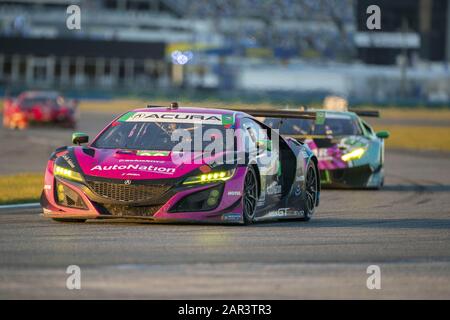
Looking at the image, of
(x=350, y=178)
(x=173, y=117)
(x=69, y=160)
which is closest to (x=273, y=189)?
(x=173, y=117)

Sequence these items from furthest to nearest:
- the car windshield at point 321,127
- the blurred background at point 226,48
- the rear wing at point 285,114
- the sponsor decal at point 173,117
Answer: the blurred background at point 226,48 → the car windshield at point 321,127 → the rear wing at point 285,114 → the sponsor decal at point 173,117

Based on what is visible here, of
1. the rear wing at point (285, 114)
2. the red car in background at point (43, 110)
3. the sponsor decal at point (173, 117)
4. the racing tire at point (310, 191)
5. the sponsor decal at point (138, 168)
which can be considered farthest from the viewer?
the red car in background at point (43, 110)

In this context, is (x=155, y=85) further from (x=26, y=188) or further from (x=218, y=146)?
(x=218, y=146)

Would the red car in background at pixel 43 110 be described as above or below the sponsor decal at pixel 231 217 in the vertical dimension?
below

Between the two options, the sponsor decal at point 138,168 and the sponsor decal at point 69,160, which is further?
the sponsor decal at point 69,160

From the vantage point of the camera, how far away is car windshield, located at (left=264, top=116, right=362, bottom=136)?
2061 centimetres

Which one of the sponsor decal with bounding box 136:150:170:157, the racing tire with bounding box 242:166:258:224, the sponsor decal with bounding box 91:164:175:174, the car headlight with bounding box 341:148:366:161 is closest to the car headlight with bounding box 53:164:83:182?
the sponsor decal with bounding box 91:164:175:174

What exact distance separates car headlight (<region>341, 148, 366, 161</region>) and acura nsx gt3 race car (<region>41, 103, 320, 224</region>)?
244 inches

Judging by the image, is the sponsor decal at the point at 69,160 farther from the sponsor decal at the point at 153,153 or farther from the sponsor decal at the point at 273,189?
the sponsor decal at the point at 273,189

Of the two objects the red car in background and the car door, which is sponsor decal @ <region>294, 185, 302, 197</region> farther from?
the red car in background

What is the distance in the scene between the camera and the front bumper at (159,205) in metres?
12.1

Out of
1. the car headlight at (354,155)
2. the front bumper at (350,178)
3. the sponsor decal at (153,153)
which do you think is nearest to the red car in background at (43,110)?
the car headlight at (354,155)

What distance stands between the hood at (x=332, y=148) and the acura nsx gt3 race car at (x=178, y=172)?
5.95 metres

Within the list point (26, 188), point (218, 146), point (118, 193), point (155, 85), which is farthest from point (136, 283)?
point (155, 85)
